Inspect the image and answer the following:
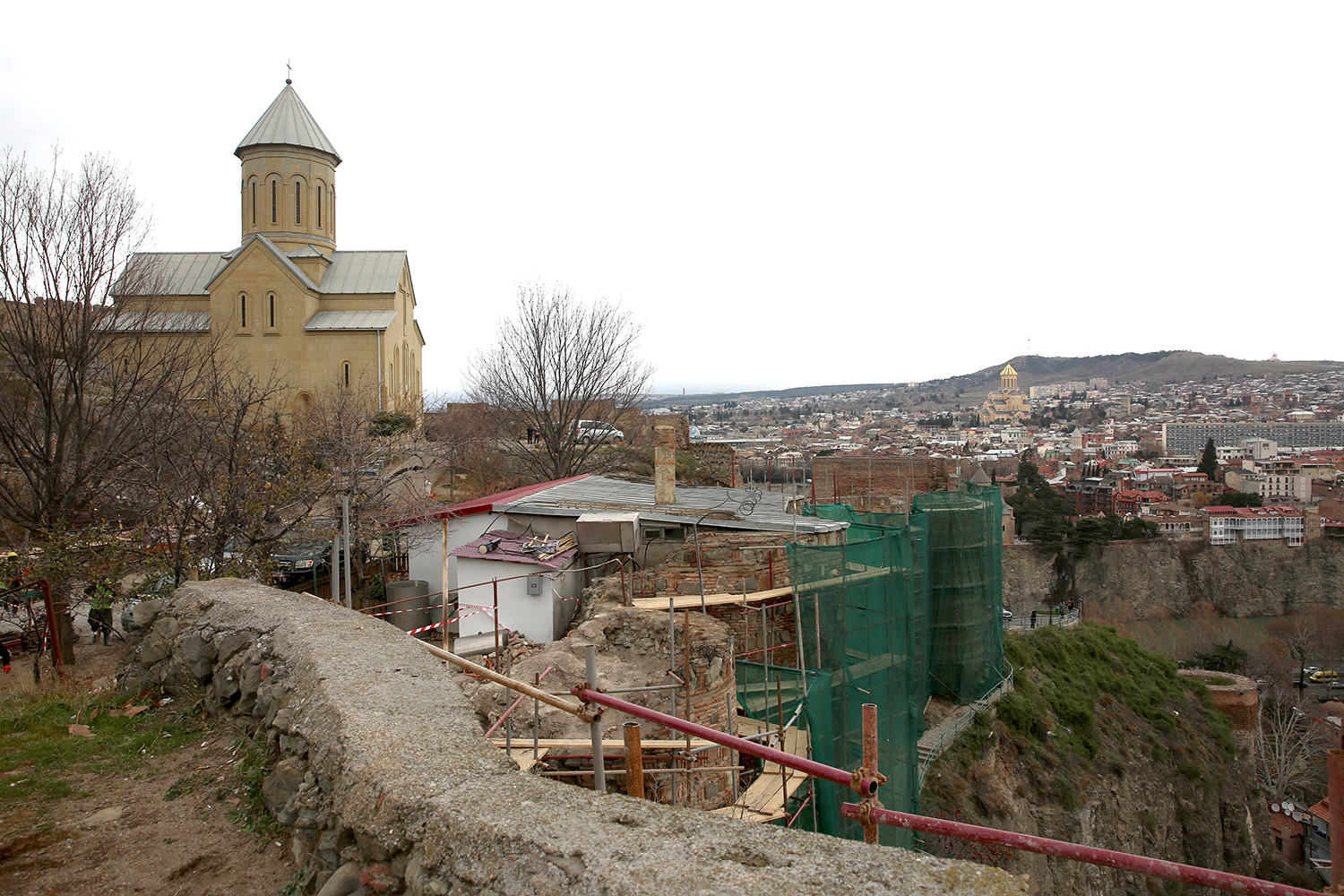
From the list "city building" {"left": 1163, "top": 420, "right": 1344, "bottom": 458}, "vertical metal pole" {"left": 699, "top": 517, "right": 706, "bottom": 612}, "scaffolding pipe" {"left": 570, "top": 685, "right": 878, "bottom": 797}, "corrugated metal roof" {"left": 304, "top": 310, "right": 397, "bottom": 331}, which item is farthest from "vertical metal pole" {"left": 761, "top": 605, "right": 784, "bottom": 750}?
"city building" {"left": 1163, "top": 420, "right": 1344, "bottom": 458}

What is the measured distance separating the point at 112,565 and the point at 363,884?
8801 millimetres

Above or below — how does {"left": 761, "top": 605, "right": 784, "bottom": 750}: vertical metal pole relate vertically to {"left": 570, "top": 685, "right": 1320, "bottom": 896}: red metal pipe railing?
below

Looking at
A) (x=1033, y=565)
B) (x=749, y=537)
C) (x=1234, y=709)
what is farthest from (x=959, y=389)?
(x=749, y=537)

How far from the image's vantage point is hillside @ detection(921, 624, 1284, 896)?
43.4 feet

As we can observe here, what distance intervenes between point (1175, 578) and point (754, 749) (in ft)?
201

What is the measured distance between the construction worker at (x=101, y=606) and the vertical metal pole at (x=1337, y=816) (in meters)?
11.5

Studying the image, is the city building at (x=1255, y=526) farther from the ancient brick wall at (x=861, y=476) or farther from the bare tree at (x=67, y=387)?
the bare tree at (x=67, y=387)

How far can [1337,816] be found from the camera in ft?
12.5

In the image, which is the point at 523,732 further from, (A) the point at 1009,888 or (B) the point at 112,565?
(B) the point at 112,565

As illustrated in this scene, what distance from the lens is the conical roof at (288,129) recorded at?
33812 millimetres

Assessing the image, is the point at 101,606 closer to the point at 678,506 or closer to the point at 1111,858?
the point at 678,506

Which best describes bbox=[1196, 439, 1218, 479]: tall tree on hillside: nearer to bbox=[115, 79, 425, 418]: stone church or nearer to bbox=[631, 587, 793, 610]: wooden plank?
bbox=[115, 79, 425, 418]: stone church

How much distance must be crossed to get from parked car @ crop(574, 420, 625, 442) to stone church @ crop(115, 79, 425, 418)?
664cm

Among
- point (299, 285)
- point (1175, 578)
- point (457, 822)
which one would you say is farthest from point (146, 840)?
point (1175, 578)
